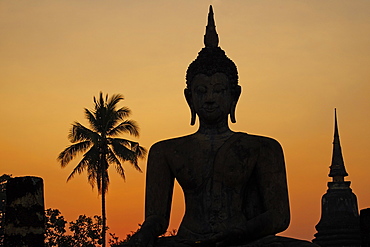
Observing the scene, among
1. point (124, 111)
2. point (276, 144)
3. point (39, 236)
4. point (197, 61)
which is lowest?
point (39, 236)

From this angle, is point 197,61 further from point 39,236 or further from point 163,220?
point 39,236

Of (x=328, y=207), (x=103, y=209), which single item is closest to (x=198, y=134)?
(x=103, y=209)

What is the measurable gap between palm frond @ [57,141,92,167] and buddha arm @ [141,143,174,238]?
4054 cm

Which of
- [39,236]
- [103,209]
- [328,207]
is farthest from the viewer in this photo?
[328,207]

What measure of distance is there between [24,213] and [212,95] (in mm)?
3874

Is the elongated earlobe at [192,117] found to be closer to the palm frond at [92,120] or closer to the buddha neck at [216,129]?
the buddha neck at [216,129]

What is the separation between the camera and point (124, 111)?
191ft

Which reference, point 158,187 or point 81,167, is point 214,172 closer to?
point 158,187

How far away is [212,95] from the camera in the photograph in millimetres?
16906

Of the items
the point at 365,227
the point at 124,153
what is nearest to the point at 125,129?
the point at 124,153

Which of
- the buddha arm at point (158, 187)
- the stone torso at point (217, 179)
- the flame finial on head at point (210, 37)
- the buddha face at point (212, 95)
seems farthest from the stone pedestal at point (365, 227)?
the flame finial on head at point (210, 37)

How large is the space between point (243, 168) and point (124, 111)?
137 feet

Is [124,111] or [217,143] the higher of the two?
[124,111]

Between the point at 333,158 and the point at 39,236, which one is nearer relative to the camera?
the point at 39,236
